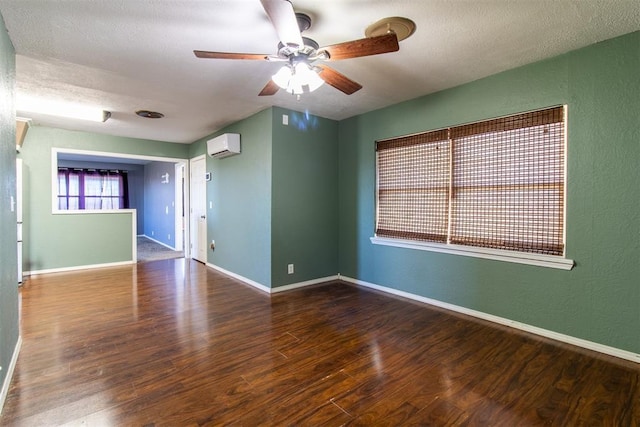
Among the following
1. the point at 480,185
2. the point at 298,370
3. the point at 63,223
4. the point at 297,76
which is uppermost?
the point at 297,76

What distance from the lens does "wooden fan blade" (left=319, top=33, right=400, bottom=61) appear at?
68.6 inches

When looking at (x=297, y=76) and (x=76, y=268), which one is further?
(x=76, y=268)

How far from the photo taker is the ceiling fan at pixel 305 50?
1671mm

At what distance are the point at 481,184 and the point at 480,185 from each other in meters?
0.01

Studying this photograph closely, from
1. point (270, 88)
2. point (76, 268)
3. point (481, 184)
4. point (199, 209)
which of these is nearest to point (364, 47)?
point (270, 88)

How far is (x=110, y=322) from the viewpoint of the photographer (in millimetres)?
3053

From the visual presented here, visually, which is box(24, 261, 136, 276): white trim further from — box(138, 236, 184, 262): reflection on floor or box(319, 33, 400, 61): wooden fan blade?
box(319, 33, 400, 61): wooden fan blade

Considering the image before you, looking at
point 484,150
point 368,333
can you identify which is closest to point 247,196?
point 368,333

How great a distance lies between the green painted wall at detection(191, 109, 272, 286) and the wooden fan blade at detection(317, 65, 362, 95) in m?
1.72

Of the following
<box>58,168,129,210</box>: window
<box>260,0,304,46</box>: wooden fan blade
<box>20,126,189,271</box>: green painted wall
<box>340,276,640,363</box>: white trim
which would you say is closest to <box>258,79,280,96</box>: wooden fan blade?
<box>260,0,304,46</box>: wooden fan blade

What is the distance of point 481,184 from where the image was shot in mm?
3166

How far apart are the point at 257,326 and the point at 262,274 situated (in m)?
1.20

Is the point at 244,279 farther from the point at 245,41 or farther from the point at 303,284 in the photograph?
the point at 245,41

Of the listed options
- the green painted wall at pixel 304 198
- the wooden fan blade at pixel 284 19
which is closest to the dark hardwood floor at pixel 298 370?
the green painted wall at pixel 304 198
